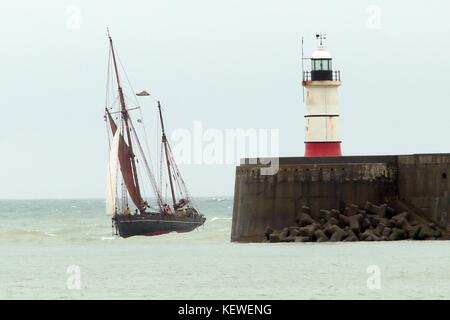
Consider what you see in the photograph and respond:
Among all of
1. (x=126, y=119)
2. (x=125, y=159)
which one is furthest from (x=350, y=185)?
(x=126, y=119)

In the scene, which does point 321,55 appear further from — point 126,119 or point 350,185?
point 126,119

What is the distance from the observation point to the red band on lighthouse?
46.3m

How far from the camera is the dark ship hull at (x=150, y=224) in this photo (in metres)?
69.2

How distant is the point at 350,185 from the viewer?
4434cm

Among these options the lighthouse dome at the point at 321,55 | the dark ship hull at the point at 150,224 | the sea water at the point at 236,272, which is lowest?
the dark ship hull at the point at 150,224

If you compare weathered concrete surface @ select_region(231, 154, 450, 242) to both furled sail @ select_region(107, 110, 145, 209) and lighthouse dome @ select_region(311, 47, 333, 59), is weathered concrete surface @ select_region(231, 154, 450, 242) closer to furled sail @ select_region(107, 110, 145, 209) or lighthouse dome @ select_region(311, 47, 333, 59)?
lighthouse dome @ select_region(311, 47, 333, 59)

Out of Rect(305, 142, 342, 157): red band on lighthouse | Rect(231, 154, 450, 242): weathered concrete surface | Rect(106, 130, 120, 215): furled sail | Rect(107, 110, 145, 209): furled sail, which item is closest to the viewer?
Rect(231, 154, 450, 242): weathered concrete surface

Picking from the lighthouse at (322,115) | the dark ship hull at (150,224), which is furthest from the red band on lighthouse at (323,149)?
the dark ship hull at (150,224)

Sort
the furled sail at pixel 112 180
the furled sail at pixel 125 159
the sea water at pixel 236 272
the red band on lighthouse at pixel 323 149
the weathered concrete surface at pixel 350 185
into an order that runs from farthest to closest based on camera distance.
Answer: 1. the furled sail at pixel 125 159
2. the furled sail at pixel 112 180
3. the red band on lighthouse at pixel 323 149
4. the weathered concrete surface at pixel 350 185
5. the sea water at pixel 236 272

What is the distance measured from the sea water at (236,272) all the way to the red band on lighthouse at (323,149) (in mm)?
3417

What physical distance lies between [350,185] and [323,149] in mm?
2423

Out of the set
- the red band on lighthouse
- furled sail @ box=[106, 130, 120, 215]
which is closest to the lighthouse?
the red band on lighthouse

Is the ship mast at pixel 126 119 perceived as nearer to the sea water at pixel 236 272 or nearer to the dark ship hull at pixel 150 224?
the dark ship hull at pixel 150 224

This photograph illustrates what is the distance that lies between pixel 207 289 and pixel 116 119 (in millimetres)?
37726
